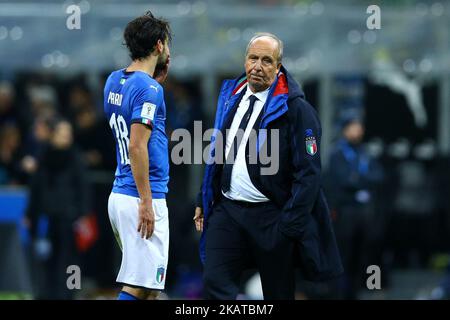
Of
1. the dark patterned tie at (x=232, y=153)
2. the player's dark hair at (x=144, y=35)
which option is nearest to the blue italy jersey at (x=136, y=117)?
the player's dark hair at (x=144, y=35)

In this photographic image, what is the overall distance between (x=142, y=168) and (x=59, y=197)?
6.81m

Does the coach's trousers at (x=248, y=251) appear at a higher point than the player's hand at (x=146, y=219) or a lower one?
lower

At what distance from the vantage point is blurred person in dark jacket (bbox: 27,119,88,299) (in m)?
14.7

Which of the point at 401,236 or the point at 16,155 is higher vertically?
the point at 16,155

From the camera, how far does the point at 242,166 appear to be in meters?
8.57

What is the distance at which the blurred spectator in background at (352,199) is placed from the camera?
48.5 ft

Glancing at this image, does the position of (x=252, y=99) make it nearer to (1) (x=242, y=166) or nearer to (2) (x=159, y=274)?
(1) (x=242, y=166)

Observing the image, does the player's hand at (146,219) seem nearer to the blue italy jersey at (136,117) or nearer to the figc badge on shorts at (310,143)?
the blue italy jersey at (136,117)

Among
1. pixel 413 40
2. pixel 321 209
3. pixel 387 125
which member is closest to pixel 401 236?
pixel 387 125

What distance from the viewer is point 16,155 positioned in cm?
1568

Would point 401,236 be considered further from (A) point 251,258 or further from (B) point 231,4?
(A) point 251,258

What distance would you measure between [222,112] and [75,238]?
6.56m

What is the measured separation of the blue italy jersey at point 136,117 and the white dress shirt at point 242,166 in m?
0.49

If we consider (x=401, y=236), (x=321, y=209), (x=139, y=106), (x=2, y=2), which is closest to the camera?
(x=139, y=106)
